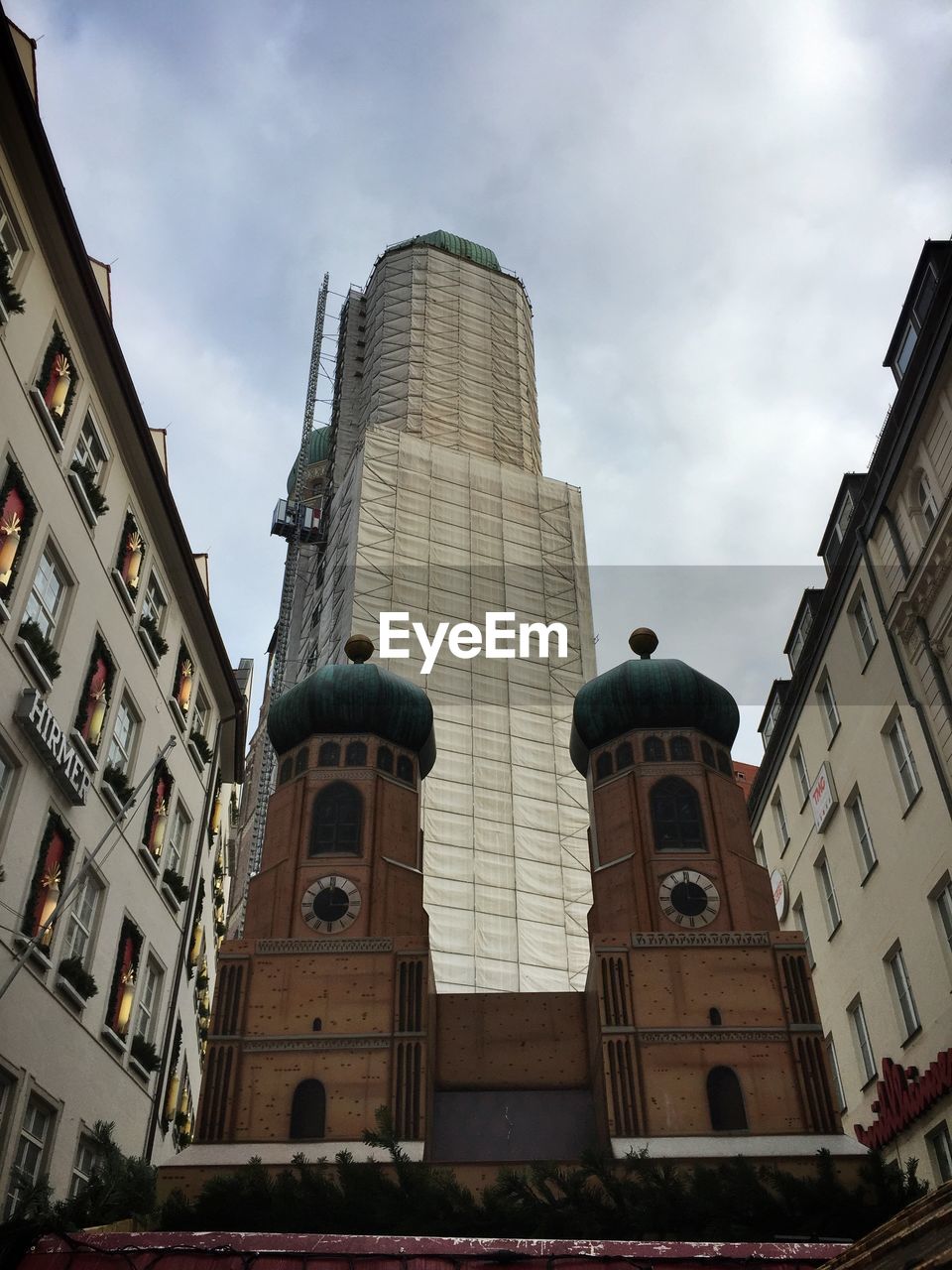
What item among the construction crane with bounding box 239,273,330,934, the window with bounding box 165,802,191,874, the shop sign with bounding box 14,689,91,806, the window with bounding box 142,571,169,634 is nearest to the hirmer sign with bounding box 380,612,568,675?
the construction crane with bounding box 239,273,330,934

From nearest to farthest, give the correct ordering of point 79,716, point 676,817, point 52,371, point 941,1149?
point 52,371, point 79,716, point 941,1149, point 676,817

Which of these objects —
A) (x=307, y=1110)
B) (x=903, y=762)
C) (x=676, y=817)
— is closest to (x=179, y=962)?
(x=307, y=1110)

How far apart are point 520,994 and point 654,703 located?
811cm

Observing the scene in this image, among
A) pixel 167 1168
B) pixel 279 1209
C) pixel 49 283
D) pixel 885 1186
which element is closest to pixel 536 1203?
pixel 279 1209

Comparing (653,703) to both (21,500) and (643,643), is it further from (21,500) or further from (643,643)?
(21,500)

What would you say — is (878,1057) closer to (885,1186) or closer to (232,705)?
(885,1186)

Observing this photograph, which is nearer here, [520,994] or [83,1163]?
[83,1163]

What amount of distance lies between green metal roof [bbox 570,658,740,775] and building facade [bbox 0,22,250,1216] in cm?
1029

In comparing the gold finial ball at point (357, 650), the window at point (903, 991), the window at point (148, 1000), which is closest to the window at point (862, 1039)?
the window at point (903, 991)

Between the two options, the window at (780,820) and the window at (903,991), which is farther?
the window at (780,820)

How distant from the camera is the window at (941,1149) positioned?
2523 centimetres

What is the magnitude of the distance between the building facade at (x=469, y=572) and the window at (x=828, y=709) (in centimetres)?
1462

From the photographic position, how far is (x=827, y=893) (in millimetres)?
35906

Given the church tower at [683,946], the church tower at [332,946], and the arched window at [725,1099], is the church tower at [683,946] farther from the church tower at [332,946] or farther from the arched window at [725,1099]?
the church tower at [332,946]
